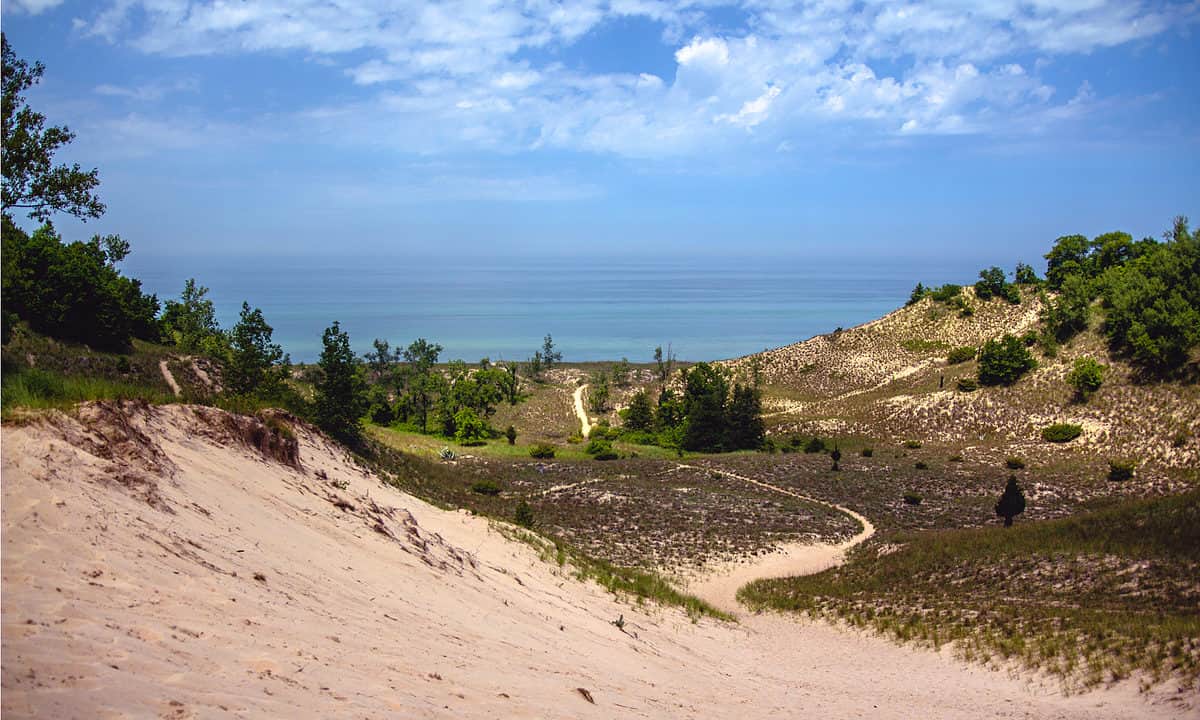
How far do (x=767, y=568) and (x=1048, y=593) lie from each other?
8.19 m

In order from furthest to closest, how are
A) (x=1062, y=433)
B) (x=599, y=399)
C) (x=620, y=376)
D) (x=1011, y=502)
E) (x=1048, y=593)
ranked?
1. (x=620, y=376)
2. (x=599, y=399)
3. (x=1062, y=433)
4. (x=1011, y=502)
5. (x=1048, y=593)

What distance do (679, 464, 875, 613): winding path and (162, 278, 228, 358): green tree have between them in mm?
44105

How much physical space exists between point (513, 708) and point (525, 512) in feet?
55.5

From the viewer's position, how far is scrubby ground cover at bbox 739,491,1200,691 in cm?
1186

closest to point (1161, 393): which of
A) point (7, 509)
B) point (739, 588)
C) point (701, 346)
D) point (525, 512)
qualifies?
point (739, 588)

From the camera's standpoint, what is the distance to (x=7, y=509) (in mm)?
6223

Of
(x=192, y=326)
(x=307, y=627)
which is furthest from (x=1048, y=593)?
(x=192, y=326)

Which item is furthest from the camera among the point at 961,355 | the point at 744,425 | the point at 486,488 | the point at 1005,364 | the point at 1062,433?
the point at 961,355

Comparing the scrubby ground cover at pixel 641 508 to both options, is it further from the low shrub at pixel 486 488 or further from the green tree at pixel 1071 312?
the green tree at pixel 1071 312

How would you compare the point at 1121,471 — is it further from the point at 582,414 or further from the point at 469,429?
the point at 582,414

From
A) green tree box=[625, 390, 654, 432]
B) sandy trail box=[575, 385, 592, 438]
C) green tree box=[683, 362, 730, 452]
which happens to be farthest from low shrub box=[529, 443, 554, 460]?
green tree box=[625, 390, 654, 432]

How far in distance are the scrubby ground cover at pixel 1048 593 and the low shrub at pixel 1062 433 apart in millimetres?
32308

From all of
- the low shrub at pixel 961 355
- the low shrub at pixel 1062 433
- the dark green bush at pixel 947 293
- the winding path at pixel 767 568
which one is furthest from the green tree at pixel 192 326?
the dark green bush at pixel 947 293

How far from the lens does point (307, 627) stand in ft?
23.4
